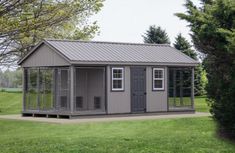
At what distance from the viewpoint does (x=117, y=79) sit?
26500mm

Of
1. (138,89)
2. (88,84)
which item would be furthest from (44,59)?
(138,89)

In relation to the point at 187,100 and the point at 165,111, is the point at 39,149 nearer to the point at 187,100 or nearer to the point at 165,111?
the point at 165,111

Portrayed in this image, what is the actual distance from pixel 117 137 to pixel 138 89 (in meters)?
10.5

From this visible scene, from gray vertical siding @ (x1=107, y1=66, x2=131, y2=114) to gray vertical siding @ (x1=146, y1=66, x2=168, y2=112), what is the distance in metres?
1.26

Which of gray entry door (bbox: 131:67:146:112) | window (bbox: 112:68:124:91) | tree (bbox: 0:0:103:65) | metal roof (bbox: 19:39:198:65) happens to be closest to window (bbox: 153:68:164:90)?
metal roof (bbox: 19:39:198:65)

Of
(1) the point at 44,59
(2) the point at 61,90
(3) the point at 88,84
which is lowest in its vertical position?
(2) the point at 61,90

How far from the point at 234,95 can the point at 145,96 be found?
12517 millimetres

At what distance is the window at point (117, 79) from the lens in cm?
2644

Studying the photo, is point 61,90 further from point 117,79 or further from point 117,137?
point 117,137

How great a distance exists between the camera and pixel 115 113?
2641 centimetres

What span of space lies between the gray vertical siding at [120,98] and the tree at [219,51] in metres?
9.87

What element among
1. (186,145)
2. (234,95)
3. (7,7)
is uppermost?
(7,7)

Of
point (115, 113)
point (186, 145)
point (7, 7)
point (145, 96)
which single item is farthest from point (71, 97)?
point (7, 7)

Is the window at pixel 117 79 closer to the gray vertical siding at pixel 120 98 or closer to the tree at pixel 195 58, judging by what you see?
the gray vertical siding at pixel 120 98
